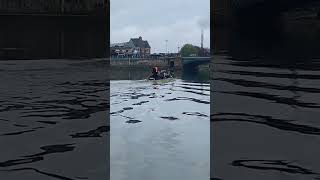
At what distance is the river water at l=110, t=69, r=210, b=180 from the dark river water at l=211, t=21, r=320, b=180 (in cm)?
33

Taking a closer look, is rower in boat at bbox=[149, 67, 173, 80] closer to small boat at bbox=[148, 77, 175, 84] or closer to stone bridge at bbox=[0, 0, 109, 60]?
small boat at bbox=[148, 77, 175, 84]

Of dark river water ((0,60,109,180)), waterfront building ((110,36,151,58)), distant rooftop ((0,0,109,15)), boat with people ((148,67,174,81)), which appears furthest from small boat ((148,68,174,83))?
distant rooftop ((0,0,109,15))

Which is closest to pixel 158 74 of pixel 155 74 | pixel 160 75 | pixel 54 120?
pixel 160 75

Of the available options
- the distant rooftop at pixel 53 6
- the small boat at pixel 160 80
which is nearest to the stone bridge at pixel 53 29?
the distant rooftop at pixel 53 6

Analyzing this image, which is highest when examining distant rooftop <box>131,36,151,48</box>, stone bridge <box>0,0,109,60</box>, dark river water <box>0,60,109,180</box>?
distant rooftop <box>131,36,151,48</box>

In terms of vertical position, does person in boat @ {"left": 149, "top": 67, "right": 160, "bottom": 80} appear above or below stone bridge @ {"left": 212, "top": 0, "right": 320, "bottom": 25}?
below

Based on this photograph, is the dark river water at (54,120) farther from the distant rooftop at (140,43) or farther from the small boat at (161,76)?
the distant rooftop at (140,43)

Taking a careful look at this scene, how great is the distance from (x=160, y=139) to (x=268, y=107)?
1419 mm

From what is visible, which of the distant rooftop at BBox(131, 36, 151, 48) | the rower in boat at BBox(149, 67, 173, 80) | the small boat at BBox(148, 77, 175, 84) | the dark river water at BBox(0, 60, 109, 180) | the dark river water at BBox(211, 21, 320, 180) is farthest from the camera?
the distant rooftop at BBox(131, 36, 151, 48)

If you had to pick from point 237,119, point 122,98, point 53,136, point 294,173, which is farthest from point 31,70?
point 122,98

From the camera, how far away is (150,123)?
6754mm

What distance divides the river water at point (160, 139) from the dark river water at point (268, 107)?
328 millimetres

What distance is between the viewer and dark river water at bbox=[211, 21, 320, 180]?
3629 millimetres

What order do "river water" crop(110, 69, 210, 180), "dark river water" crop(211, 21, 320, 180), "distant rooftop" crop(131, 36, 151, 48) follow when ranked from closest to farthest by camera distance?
"dark river water" crop(211, 21, 320, 180)
"river water" crop(110, 69, 210, 180)
"distant rooftop" crop(131, 36, 151, 48)
